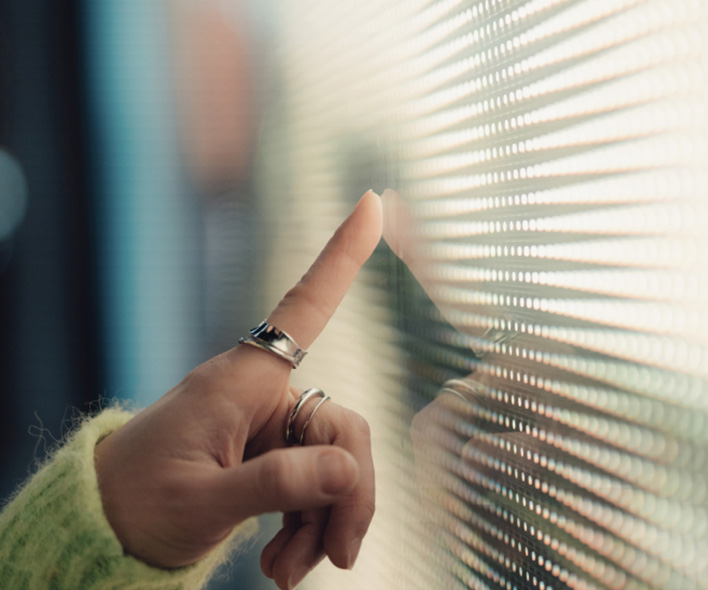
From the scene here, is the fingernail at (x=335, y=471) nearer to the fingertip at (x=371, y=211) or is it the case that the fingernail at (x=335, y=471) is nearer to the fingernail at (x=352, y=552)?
the fingernail at (x=352, y=552)

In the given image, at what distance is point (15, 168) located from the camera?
5.43ft

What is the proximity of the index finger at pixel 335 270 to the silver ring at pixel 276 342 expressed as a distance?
29 millimetres

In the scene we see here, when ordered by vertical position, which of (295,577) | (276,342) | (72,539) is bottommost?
(295,577)

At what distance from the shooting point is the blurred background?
0.39 m

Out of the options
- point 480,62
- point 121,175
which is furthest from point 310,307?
point 121,175

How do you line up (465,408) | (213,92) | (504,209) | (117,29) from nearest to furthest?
(504,209), (465,408), (213,92), (117,29)

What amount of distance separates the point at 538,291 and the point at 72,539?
0.51 meters

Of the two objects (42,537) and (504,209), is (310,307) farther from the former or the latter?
(42,537)

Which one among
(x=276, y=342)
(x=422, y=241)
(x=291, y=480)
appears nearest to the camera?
(x=291, y=480)

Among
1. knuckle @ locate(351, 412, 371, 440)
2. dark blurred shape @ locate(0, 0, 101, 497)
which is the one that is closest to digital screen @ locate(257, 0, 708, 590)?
knuckle @ locate(351, 412, 371, 440)

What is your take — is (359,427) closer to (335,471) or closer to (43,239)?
(335,471)

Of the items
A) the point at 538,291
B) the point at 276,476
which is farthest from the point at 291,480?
the point at 538,291

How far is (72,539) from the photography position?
0.52 m

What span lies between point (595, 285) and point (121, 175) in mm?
1495
